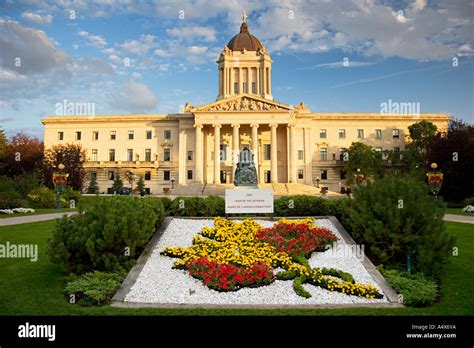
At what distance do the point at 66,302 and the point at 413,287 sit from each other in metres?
8.11

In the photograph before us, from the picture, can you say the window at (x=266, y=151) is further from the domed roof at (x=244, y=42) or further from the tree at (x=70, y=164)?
the tree at (x=70, y=164)

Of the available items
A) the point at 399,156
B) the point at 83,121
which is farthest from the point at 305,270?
the point at 83,121

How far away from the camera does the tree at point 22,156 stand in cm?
5725

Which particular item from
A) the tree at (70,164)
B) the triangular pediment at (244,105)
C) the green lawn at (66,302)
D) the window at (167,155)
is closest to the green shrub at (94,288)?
the green lawn at (66,302)

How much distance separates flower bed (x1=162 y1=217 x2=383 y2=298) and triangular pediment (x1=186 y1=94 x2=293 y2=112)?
1746 inches

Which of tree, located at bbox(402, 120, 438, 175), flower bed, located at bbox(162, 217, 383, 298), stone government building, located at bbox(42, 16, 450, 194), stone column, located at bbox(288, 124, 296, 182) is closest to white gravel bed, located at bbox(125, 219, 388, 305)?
flower bed, located at bbox(162, 217, 383, 298)

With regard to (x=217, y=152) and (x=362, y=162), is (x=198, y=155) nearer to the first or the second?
(x=217, y=152)

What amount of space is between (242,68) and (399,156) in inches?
1238

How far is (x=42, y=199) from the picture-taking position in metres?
31.4

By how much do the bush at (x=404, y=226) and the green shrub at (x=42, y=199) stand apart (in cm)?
2709

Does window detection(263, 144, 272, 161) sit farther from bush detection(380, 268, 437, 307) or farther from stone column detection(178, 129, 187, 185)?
bush detection(380, 268, 437, 307)

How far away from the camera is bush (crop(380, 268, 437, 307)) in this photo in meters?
8.68

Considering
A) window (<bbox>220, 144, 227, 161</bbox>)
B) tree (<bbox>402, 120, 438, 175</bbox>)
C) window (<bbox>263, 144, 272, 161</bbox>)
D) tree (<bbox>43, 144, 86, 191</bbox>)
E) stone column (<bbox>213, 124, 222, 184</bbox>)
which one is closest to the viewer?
tree (<bbox>43, 144, 86, 191</bbox>)
